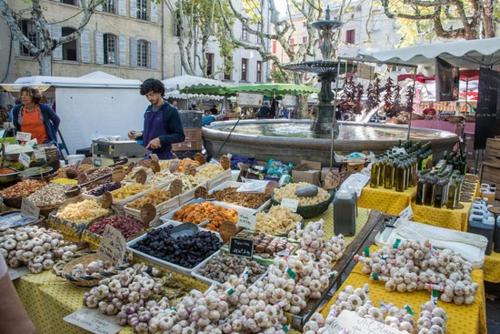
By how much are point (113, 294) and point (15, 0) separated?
823 inches

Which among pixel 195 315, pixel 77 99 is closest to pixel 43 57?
pixel 77 99

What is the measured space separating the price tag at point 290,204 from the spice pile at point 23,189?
7.31ft

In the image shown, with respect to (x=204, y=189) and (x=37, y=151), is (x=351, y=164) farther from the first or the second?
(x=37, y=151)

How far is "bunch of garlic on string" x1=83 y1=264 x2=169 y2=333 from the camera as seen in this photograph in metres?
1.83

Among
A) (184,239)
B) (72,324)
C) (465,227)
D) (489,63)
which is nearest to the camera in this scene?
(72,324)

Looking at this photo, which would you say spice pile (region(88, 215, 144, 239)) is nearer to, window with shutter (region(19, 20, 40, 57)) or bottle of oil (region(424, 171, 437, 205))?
bottle of oil (region(424, 171, 437, 205))

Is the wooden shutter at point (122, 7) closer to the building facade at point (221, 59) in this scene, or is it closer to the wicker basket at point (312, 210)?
the building facade at point (221, 59)

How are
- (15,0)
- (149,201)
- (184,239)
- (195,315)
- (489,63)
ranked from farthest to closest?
(15,0), (489,63), (149,201), (184,239), (195,315)

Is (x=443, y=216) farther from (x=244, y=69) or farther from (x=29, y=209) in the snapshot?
(x=244, y=69)

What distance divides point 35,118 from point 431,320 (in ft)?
17.7

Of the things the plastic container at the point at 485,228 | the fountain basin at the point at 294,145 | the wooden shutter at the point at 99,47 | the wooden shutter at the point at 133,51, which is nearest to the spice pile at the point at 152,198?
the plastic container at the point at 485,228

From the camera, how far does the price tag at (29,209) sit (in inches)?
119

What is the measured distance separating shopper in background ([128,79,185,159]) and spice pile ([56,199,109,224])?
1.53 metres

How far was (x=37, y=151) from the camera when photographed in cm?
466
